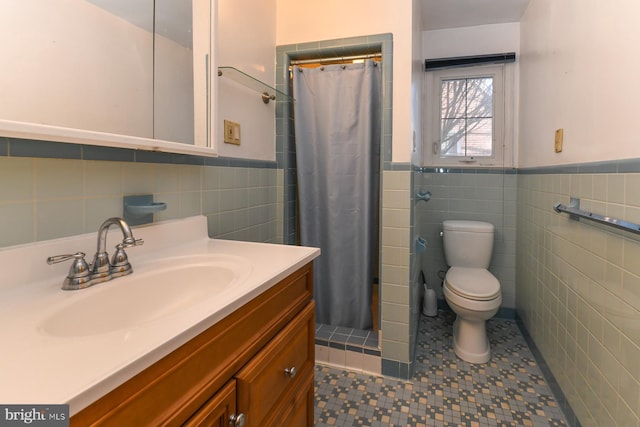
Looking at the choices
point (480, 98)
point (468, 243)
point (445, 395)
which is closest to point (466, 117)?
point (480, 98)

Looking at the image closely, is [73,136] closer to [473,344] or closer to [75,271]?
[75,271]

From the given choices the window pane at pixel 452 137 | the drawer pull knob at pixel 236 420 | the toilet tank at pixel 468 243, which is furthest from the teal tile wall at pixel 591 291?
the drawer pull knob at pixel 236 420

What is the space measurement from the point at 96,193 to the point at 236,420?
2.40ft

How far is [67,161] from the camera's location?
87 centimetres

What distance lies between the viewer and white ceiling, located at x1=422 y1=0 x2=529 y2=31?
225 cm

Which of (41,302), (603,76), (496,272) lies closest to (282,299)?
(41,302)

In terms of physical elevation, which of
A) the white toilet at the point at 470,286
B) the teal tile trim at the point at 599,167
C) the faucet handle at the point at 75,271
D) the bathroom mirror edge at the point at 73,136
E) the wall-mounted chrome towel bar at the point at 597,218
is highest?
the bathroom mirror edge at the point at 73,136

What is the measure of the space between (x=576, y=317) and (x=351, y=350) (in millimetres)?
1103

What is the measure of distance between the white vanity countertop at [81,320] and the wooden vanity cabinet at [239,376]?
0.04 meters

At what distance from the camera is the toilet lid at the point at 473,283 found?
1.93 m

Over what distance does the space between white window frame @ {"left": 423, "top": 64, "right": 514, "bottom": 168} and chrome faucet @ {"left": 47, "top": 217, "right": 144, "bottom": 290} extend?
2.37 m

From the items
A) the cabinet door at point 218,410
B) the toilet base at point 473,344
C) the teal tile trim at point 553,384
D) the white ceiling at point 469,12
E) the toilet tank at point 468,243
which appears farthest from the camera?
the toilet tank at point 468,243

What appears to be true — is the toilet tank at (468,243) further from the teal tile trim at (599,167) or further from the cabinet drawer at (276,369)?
the cabinet drawer at (276,369)

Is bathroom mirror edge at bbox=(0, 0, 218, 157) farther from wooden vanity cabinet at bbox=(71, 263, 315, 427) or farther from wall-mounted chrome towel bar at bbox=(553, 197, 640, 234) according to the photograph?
wall-mounted chrome towel bar at bbox=(553, 197, 640, 234)
